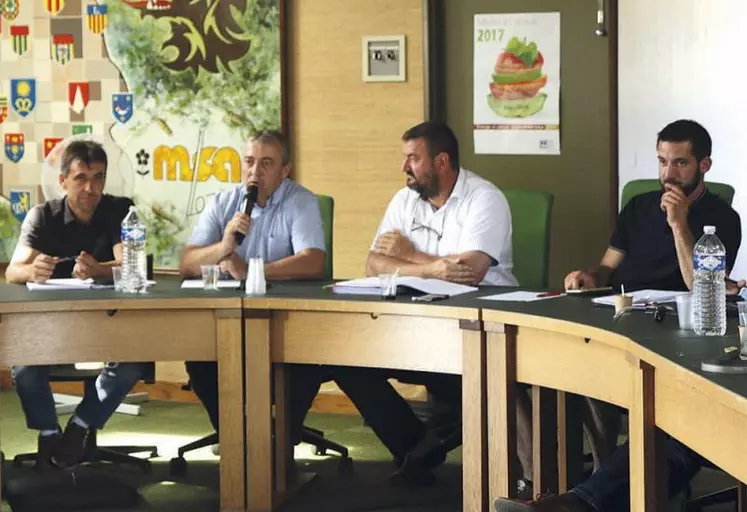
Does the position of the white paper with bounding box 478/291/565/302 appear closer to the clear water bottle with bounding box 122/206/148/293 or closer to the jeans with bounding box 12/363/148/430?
the clear water bottle with bounding box 122/206/148/293

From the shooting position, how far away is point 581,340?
129 inches

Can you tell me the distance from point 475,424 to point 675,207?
920mm

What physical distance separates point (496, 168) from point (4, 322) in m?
2.16

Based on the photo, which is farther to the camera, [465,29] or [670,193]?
[465,29]

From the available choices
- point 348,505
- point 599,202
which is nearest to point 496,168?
point 599,202

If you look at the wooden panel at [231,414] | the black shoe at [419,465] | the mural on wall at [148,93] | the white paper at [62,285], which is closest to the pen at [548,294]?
the black shoe at [419,465]

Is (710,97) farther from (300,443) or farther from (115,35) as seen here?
(115,35)

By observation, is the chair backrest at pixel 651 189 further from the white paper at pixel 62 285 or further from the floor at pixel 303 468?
the white paper at pixel 62 285

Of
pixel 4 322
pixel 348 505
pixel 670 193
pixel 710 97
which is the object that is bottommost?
pixel 348 505

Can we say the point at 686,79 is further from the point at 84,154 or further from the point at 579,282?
the point at 84,154

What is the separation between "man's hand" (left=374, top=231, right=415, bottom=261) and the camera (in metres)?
4.42

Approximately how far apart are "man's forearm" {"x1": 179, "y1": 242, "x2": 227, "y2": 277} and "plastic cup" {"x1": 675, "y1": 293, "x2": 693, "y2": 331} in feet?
5.81

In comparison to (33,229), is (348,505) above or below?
below

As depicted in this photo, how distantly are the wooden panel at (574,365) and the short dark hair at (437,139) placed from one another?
1084 mm
